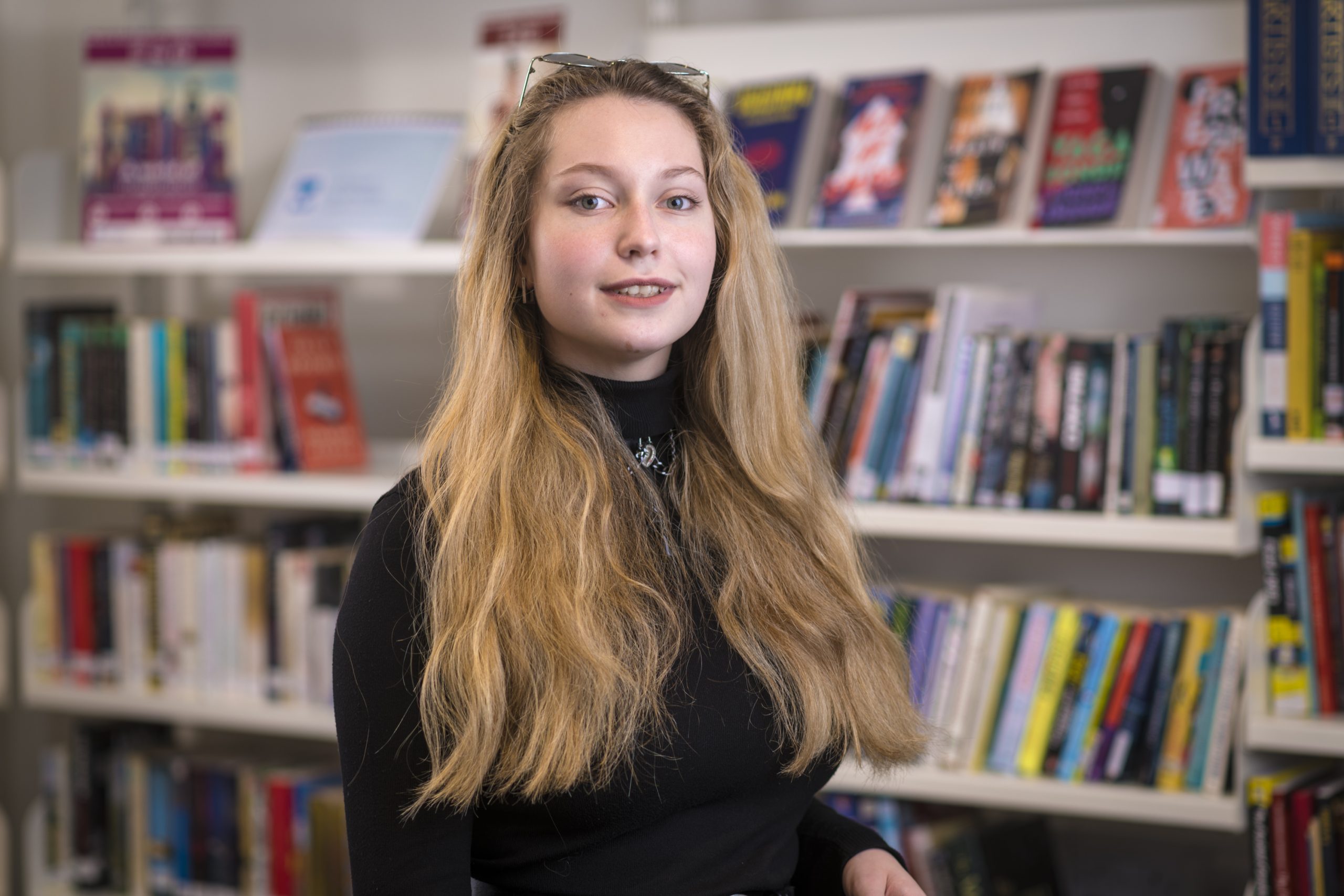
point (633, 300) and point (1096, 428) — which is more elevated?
point (633, 300)

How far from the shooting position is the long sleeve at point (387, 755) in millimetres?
1042

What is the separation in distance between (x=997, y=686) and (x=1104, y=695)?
148 mm

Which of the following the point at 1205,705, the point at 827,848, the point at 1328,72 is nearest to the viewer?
the point at 827,848

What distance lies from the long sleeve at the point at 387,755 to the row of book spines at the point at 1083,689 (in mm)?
984

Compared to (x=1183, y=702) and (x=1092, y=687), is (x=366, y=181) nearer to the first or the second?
(x=1092, y=687)

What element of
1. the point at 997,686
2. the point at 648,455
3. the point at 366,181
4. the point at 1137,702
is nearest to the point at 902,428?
the point at 997,686

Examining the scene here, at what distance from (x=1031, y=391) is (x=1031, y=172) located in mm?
Result: 335

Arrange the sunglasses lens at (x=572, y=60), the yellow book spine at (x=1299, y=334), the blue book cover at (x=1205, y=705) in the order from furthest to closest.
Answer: the blue book cover at (x=1205, y=705), the yellow book spine at (x=1299, y=334), the sunglasses lens at (x=572, y=60)

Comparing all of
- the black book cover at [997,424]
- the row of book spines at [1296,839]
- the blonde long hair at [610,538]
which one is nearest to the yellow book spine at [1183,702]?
the row of book spines at [1296,839]

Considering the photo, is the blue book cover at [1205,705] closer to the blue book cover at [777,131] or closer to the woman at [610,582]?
the woman at [610,582]

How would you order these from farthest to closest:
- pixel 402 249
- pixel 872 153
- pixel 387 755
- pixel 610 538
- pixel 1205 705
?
pixel 402 249, pixel 872 153, pixel 1205 705, pixel 610 538, pixel 387 755

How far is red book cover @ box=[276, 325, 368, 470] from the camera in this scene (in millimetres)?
2326

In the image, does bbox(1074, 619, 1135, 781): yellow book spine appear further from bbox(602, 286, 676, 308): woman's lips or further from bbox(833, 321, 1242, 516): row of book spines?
bbox(602, 286, 676, 308): woman's lips

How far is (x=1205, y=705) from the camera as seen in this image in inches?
71.3
